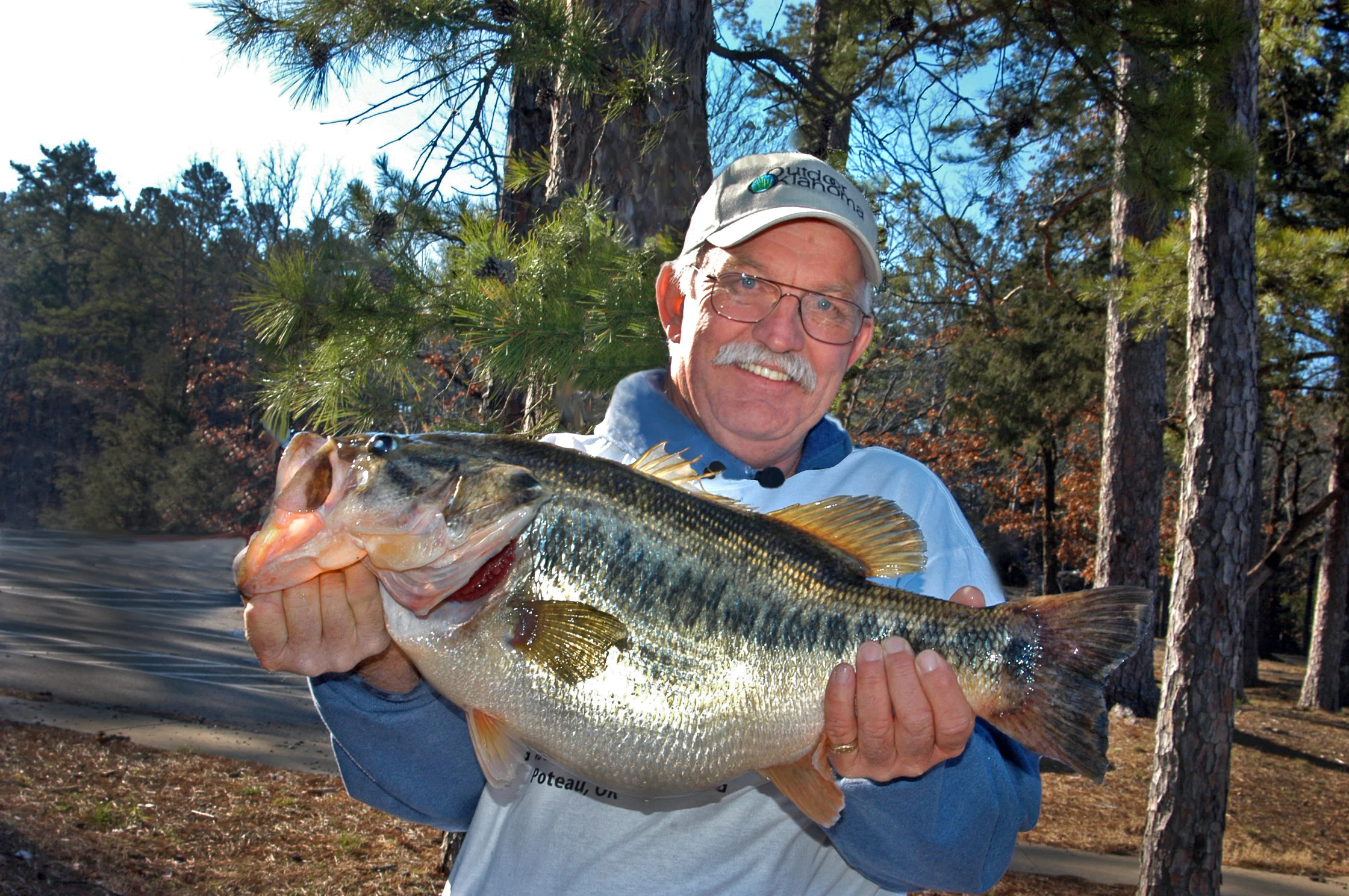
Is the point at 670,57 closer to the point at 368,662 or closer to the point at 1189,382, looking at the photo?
the point at 368,662

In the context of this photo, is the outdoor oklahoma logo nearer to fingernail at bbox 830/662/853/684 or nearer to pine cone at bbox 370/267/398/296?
fingernail at bbox 830/662/853/684

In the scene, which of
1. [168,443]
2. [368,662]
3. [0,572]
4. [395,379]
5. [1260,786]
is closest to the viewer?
[368,662]

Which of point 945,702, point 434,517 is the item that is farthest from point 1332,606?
point 434,517

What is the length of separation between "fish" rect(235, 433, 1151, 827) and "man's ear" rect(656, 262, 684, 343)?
3.10ft

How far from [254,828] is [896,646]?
7.21m

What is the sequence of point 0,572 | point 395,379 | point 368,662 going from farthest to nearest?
point 0,572, point 395,379, point 368,662

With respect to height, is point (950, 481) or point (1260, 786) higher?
point (950, 481)

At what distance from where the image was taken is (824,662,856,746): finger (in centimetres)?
185

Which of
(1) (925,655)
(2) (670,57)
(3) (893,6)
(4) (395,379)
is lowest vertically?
(1) (925,655)

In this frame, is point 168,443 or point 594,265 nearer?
point 594,265

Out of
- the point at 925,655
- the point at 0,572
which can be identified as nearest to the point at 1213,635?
the point at 925,655

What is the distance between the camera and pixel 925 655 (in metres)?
1.84

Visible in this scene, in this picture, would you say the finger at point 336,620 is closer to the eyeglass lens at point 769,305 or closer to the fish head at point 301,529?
the fish head at point 301,529

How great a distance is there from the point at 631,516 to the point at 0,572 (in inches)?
1154
